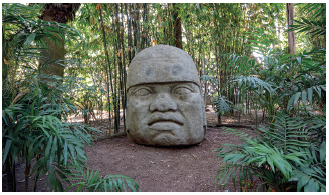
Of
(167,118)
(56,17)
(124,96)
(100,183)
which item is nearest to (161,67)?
(167,118)

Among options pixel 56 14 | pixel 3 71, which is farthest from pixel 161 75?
pixel 56 14

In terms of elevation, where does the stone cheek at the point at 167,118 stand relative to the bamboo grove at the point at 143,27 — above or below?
below

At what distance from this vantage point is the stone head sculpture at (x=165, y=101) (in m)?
2.72

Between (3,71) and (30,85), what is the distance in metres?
0.27

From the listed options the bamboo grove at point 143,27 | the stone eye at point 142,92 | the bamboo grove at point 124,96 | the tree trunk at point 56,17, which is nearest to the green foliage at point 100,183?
the bamboo grove at point 124,96

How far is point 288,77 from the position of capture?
1833mm

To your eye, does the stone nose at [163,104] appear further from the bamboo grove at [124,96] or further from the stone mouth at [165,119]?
the bamboo grove at [124,96]

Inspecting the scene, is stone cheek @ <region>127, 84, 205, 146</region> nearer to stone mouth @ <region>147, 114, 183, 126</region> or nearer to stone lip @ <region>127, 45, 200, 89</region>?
stone mouth @ <region>147, 114, 183, 126</region>

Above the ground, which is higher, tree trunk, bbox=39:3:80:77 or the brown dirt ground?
tree trunk, bbox=39:3:80:77

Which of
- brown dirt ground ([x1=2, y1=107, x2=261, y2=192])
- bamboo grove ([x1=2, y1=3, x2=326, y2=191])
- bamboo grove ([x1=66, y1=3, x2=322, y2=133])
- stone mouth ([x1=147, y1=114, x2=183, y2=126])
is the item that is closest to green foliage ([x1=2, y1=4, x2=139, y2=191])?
bamboo grove ([x1=2, y1=3, x2=326, y2=191])

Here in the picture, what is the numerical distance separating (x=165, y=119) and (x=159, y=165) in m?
0.61

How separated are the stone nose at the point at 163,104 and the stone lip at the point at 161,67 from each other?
9.0 inches

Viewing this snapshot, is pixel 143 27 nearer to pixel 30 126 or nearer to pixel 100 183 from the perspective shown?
pixel 30 126

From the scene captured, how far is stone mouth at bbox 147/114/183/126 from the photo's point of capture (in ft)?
8.86
